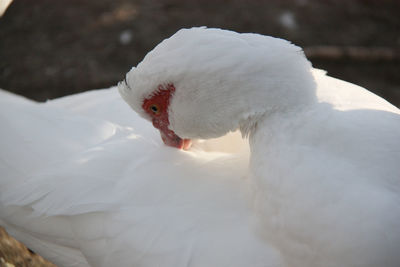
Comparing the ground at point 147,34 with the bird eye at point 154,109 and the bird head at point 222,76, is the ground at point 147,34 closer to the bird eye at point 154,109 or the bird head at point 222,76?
the bird eye at point 154,109

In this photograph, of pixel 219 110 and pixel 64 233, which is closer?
pixel 219 110

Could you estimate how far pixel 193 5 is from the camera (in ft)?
14.2

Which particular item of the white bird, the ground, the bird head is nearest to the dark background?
the ground

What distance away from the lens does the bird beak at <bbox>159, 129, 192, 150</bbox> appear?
1.87m

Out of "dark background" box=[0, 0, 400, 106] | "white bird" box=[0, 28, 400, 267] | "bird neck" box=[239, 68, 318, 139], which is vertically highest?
"dark background" box=[0, 0, 400, 106]

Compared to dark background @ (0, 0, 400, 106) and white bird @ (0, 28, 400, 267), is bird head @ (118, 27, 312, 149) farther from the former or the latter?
dark background @ (0, 0, 400, 106)

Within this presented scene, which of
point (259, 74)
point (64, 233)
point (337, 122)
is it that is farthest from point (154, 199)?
point (337, 122)

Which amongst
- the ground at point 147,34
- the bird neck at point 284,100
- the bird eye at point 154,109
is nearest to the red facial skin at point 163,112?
the bird eye at point 154,109

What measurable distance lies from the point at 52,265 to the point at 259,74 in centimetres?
138

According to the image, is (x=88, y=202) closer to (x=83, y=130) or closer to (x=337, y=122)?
(x=83, y=130)

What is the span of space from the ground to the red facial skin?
75.2 inches

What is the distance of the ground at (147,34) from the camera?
373 centimetres

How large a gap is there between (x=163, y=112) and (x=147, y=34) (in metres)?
2.42

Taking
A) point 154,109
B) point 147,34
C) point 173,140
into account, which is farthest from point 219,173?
point 147,34
